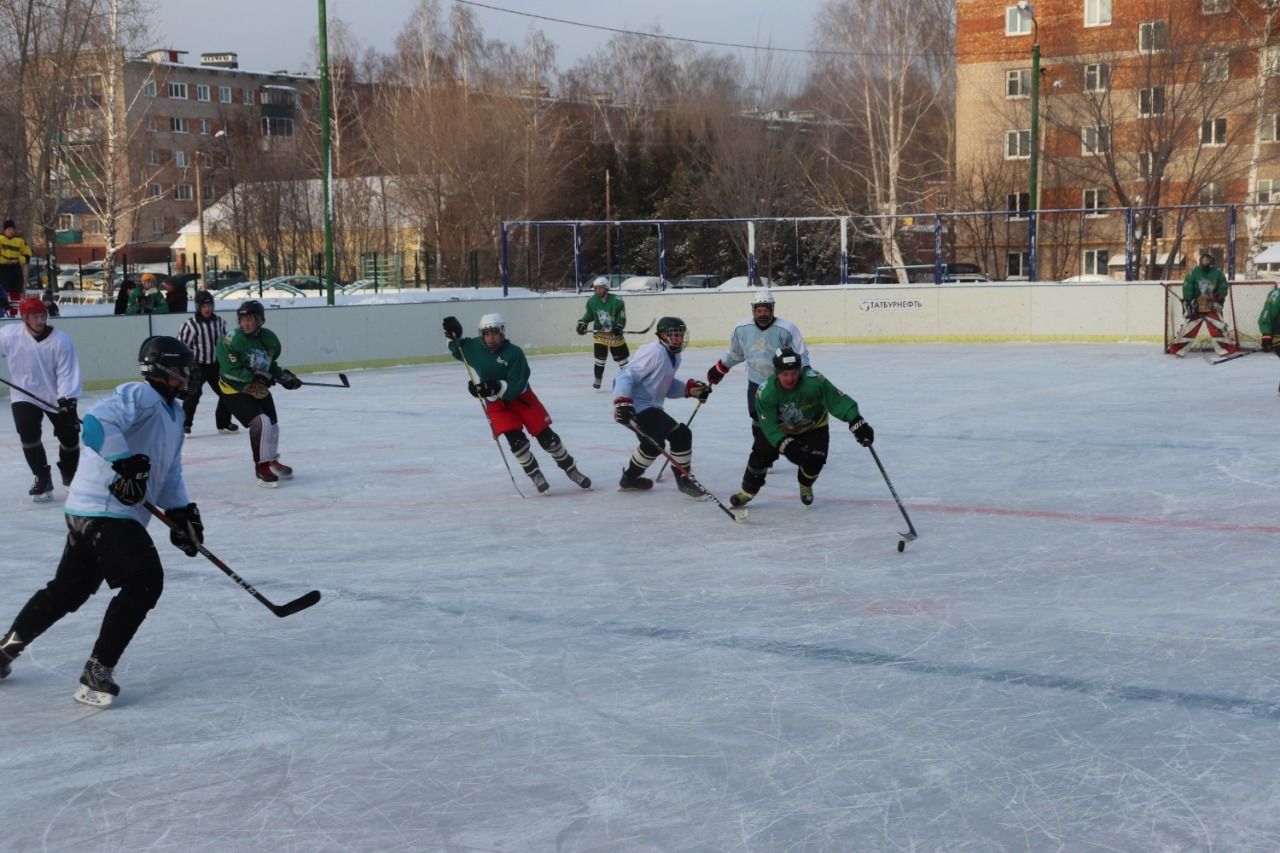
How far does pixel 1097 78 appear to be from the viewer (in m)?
39.4

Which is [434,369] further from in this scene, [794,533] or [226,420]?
[794,533]

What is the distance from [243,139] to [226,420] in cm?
4198

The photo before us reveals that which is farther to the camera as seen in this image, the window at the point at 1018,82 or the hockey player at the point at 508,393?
the window at the point at 1018,82

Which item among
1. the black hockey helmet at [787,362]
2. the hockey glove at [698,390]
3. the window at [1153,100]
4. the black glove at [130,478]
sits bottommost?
the hockey glove at [698,390]

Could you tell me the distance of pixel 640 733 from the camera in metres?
4.33

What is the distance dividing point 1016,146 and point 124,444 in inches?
1598

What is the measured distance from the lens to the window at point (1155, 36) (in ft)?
122

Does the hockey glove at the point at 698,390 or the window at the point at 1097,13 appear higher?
the window at the point at 1097,13

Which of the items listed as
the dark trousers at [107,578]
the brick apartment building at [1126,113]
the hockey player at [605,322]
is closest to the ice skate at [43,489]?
the dark trousers at [107,578]

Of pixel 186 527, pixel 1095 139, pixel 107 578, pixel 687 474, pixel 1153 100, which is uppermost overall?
pixel 1153 100

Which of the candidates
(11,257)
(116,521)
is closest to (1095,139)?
(11,257)

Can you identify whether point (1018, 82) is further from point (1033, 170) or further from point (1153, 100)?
point (1033, 170)

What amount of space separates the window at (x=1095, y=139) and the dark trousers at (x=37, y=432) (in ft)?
105

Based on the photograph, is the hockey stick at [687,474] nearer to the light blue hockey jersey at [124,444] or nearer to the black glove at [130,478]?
the light blue hockey jersey at [124,444]
